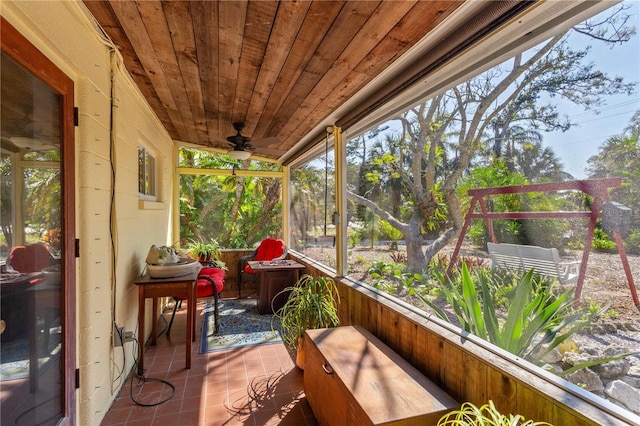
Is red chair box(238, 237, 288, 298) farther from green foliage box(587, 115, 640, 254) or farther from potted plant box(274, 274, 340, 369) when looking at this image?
green foliage box(587, 115, 640, 254)

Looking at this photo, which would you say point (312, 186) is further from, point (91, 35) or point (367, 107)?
point (91, 35)

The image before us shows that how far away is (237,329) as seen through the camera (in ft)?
11.8

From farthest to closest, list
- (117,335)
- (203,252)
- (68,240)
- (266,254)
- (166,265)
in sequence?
(266,254) → (203,252) → (166,265) → (117,335) → (68,240)

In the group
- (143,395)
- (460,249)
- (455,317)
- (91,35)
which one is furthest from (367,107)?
(143,395)

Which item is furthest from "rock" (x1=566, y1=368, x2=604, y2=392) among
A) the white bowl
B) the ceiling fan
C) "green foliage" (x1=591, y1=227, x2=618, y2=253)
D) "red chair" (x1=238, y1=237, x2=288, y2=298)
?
"red chair" (x1=238, y1=237, x2=288, y2=298)

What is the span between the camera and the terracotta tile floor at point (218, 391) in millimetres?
2033

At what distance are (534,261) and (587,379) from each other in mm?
453

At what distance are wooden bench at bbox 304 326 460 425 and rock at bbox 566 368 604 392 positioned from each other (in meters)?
0.47

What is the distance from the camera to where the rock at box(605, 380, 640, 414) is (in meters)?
0.98

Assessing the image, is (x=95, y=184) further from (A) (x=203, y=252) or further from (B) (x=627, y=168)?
(A) (x=203, y=252)

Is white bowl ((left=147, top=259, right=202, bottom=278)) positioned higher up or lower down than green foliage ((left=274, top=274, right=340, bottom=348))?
higher up

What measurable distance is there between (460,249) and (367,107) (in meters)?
1.33

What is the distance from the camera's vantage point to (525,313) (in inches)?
54.3

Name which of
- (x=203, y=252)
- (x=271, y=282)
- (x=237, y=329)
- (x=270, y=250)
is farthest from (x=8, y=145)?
(x=270, y=250)
